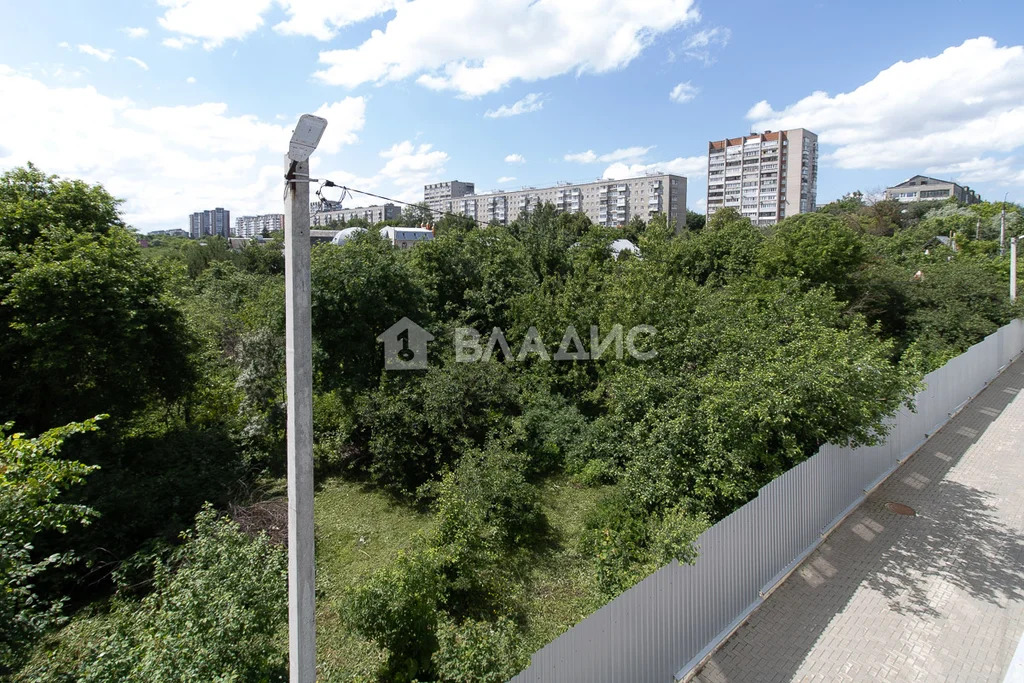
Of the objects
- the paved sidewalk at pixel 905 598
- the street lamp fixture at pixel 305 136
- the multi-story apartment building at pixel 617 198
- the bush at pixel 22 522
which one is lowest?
the paved sidewalk at pixel 905 598

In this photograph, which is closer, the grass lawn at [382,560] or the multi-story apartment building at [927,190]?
the grass lawn at [382,560]

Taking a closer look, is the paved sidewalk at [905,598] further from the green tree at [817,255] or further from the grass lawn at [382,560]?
the green tree at [817,255]

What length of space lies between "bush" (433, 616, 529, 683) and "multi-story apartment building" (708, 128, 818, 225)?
82.6 metres

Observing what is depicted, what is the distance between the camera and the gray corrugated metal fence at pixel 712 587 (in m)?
4.33

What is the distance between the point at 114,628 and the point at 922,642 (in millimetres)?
7902

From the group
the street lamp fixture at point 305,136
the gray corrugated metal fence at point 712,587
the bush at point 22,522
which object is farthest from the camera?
the gray corrugated metal fence at point 712,587

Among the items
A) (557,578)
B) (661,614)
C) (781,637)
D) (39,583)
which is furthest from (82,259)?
(781,637)

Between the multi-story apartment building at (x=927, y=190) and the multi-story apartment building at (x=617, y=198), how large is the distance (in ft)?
141

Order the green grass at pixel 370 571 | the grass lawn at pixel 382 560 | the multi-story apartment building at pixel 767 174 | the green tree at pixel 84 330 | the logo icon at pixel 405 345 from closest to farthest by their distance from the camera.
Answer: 1. the green grass at pixel 370 571
2. the grass lawn at pixel 382 560
3. the green tree at pixel 84 330
4. the logo icon at pixel 405 345
5. the multi-story apartment building at pixel 767 174

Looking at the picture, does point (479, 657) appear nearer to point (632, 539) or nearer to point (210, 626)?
point (210, 626)

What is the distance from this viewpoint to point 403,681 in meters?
5.23

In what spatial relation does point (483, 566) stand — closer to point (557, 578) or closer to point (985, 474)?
point (557, 578)

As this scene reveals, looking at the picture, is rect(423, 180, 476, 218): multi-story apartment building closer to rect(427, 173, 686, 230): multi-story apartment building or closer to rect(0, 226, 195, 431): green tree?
rect(427, 173, 686, 230): multi-story apartment building

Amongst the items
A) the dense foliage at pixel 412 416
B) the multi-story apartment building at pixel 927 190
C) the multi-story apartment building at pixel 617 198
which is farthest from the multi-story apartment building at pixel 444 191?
the dense foliage at pixel 412 416
